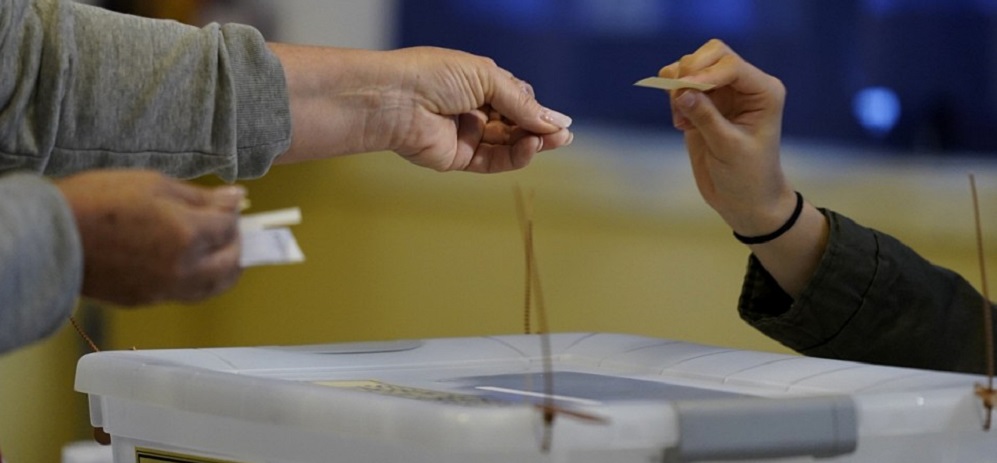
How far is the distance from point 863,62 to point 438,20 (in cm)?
59

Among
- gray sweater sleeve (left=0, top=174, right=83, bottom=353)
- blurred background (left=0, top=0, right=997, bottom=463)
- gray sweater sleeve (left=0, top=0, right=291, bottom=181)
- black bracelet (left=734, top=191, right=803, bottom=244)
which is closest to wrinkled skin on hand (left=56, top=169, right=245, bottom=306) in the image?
gray sweater sleeve (left=0, top=174, right=83, bottom=353)

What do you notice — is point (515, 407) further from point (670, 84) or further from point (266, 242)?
point (670, 84)

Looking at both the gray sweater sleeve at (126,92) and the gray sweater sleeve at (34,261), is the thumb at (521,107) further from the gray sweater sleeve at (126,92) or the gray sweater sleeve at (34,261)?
the gray sweater sleeve at (34,261)

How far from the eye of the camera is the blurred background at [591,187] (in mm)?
1581

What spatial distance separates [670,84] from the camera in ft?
2.77

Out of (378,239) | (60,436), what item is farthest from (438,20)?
(60,436)

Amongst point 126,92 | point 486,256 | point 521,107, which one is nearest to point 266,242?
point 126,92

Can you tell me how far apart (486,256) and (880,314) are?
976mm

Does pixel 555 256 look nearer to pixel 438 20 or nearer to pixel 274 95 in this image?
pixel 438 20

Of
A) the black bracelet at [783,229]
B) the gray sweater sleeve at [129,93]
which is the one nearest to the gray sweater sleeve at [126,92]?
the gray sweater sleeve at [129,93]

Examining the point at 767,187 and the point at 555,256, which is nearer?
the point at 767,187

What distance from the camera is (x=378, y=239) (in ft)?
6.42

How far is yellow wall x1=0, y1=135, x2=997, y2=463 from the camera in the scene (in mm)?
1641

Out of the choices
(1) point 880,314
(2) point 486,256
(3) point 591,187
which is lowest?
(2) point 486,256
